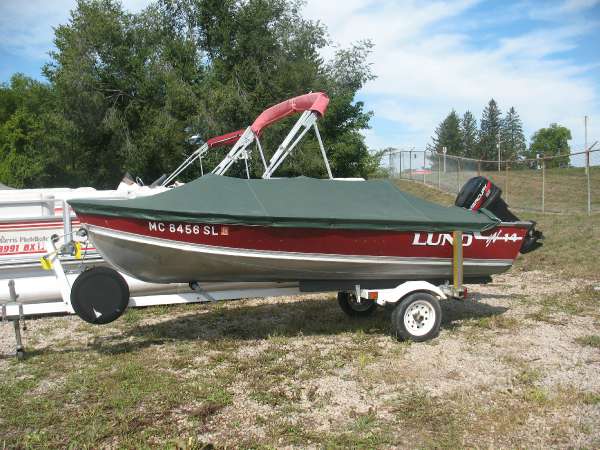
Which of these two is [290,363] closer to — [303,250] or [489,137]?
[303,250]

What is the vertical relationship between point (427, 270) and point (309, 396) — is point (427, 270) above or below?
above

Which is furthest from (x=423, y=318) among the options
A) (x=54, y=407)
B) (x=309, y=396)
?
(x=54, y=407)

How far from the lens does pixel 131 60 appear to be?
75.4ft

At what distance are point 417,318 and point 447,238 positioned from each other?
914mm

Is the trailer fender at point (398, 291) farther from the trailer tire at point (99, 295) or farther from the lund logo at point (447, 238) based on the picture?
the trailer tire at point (99, 295)

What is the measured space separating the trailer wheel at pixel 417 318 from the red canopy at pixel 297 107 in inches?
135

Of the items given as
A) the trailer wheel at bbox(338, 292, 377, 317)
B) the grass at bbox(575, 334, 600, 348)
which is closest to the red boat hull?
the trailer wheel at bbox(338, 292, 377, 317)

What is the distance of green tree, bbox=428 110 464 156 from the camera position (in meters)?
111

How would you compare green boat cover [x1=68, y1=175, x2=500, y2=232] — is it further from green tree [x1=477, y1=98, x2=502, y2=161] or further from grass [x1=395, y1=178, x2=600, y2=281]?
green tree [x1=477, y1=98, x2=502, y2=161]

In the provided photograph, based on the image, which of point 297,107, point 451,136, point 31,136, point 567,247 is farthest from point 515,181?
point 451,136

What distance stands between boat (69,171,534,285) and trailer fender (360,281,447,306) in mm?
150

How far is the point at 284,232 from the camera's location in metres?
5.19

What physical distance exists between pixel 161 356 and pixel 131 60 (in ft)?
66.4

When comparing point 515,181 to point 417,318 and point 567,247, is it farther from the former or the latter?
point 417,318
